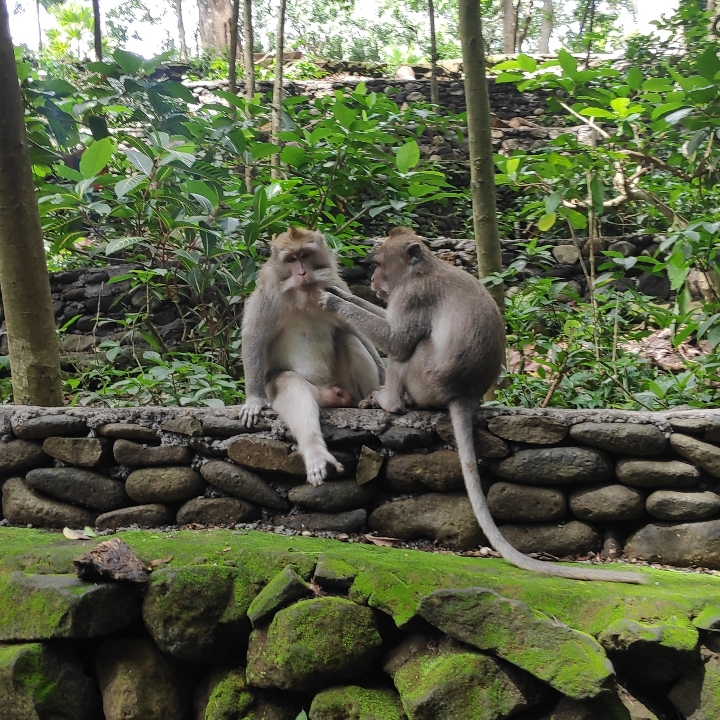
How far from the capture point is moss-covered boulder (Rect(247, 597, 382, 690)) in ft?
8.41

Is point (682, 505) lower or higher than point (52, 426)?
lower

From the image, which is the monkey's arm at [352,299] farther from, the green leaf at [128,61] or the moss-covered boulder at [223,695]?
the green leaf at [128,61]

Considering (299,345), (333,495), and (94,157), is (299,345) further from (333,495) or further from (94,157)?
(94,157)

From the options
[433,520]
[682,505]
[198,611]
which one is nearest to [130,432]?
[198,611]

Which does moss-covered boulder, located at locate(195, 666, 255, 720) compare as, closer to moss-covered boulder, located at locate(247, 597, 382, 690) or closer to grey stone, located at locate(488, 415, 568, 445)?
moss-covered boulder, located at locate(247, 597, 382, 690)

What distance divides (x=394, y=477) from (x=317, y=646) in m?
1.02

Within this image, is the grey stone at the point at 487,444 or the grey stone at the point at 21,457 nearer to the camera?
the grey stone at the point at 487,444

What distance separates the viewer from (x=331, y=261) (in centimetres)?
385

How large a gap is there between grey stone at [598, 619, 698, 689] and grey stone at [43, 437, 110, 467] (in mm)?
2462

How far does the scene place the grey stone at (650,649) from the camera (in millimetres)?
2316

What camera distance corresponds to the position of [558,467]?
3.26 meters

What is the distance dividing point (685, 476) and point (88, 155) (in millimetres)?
3979

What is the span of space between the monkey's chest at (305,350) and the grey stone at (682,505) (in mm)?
1726

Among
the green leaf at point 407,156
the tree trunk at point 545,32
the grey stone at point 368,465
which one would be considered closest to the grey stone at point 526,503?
the grey stone at point 368,465
